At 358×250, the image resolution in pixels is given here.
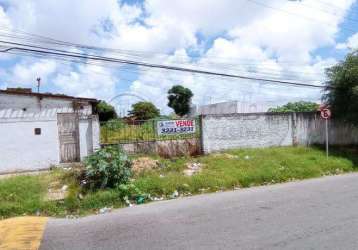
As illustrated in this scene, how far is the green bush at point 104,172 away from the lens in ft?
34.9

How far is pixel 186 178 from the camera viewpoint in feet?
39.1

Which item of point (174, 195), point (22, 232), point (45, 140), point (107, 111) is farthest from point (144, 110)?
point (22, 232)

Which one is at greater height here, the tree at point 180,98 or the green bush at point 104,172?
the tree at point 180,98

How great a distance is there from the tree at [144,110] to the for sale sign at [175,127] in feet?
63.1

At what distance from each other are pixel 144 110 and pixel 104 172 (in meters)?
26.0

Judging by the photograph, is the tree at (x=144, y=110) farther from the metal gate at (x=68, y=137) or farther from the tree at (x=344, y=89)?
the metal gate at (x=68, y=137)

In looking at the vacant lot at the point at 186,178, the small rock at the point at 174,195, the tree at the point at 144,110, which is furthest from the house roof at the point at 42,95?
the small rock at the point at 174,195

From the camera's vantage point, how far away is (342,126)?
20.1 meters

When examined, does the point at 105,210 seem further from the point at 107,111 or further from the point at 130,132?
the point at 107,111

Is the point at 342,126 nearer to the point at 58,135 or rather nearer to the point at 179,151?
the point at 179,151

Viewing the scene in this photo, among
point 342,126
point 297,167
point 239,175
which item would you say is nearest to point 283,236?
point 239,175

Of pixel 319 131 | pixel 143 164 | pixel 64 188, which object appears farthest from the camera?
pixel 319 131

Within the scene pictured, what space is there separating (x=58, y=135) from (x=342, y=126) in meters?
14.3

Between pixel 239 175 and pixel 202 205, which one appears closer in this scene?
pixel 202 205
